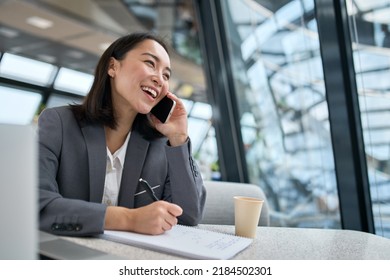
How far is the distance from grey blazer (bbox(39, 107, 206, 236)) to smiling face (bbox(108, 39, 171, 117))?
0.12 meters

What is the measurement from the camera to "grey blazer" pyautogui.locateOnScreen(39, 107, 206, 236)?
99cm

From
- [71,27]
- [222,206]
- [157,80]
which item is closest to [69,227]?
[157,80]

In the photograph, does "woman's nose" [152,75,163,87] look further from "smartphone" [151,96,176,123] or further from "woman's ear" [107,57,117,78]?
"woman's ear" [107,57,117,78]

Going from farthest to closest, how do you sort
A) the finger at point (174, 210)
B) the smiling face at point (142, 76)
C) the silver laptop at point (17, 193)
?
the smiling face at point (142, 76) < the finger at point (174, 210) < the silver laptop at point (17, 193)

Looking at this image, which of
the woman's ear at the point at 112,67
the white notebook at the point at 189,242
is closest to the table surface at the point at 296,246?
the white notebook at the point at 189,242

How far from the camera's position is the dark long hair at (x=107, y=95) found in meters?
1.24

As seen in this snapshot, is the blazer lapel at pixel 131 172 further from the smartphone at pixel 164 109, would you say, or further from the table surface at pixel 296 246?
the table surface at pixel 296 246

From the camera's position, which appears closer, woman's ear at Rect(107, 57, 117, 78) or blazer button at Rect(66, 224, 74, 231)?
blazer button at Rect(66, 224, 74, 231)

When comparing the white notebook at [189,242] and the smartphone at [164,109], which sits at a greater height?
the smartphone at [164,109]

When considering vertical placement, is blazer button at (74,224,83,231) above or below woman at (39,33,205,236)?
below

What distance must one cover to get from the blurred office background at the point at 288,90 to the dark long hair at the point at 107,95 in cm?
8

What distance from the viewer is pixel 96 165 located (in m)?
1.07

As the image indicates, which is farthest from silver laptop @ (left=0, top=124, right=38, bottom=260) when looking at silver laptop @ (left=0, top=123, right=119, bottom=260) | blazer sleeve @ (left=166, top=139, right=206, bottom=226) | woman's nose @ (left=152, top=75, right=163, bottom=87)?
woman's nose @ (left=152, top=75, right=163, bottom=87)

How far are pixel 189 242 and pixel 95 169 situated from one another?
1.41ft
